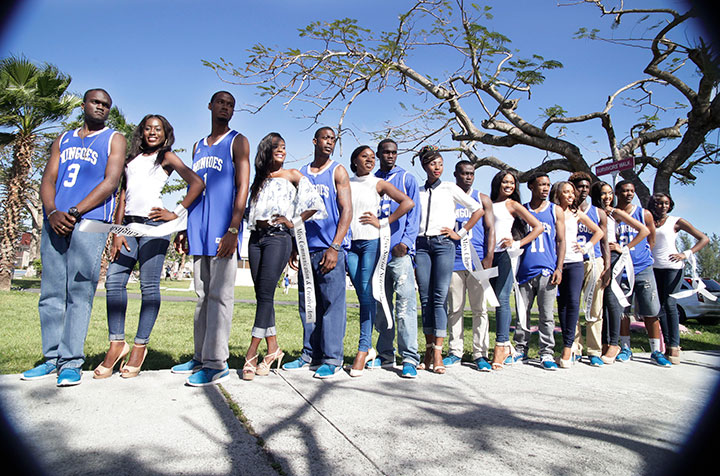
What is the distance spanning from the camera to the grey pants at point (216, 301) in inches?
136

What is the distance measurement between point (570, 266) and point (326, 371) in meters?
2.96

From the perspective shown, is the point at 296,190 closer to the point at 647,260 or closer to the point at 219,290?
the point at 219,290

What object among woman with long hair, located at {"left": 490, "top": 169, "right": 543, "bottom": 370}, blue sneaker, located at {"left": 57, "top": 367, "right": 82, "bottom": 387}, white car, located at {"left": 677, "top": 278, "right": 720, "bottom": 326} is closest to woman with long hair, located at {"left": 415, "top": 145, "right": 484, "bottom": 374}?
woman with long hair, located at {"left": 490, "top": 169, "right": 543, "bottom": 370}

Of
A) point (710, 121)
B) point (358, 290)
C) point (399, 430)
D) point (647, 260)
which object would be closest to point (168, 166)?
point (358, 290)

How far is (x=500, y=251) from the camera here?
4930mm

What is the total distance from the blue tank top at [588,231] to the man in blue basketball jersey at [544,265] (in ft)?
1.81

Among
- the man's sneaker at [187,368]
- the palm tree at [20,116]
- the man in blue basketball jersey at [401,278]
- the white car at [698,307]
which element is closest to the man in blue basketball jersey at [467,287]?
the man in blue basketball jersey at [401,278]

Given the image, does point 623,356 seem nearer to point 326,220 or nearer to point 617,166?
point 617,166

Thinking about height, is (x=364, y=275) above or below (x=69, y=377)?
above

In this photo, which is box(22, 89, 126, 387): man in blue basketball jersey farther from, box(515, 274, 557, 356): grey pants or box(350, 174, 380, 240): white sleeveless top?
box(515, 274, 557, 356): grey pants

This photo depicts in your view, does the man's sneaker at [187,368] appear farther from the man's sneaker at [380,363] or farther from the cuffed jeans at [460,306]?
the cuffed jeans at [460,306]

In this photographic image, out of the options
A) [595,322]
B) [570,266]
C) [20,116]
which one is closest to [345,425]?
[570,266]

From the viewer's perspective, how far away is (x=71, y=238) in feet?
11.0

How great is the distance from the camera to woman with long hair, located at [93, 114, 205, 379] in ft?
11.5
